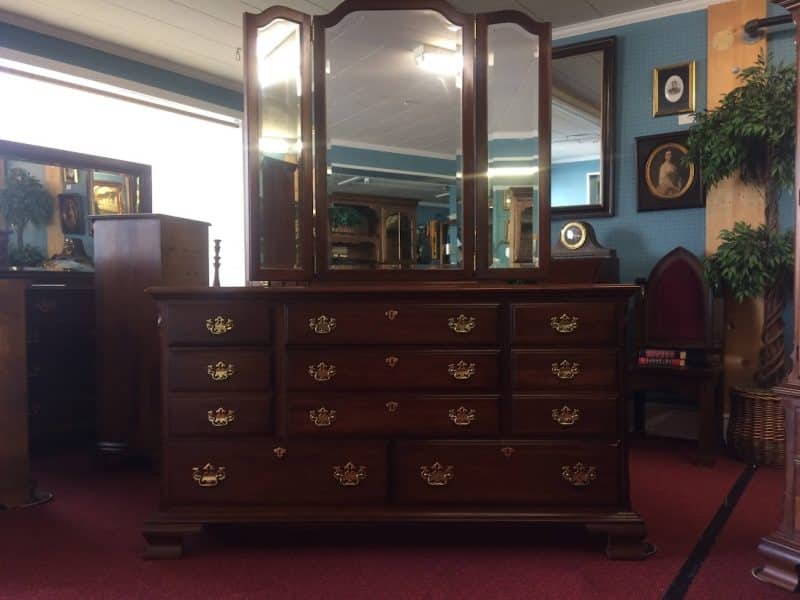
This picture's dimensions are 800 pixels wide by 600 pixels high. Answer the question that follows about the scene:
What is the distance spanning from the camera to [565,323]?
2193mm

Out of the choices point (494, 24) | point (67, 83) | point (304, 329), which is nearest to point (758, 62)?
point (494, 24)

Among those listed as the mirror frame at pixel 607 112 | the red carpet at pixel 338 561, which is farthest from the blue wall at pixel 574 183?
the red carpet at pixel 338 561

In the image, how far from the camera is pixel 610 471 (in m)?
2.20

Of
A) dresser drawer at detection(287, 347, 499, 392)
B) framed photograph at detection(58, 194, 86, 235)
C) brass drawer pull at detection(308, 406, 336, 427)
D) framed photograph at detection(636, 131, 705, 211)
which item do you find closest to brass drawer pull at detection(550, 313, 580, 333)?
dresser drawer at detection(287, 347, 499, 392)

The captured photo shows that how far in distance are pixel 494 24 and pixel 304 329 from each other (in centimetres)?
146

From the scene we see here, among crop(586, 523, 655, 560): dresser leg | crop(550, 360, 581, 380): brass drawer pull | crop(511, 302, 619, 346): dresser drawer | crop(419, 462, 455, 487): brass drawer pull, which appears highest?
crop(511, 302, 619, 346): dresser drawer

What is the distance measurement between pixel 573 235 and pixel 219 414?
8.73ft

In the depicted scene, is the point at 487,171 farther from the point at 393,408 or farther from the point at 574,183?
the point at 574,183

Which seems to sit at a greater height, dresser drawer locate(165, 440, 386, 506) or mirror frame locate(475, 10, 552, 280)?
mirror frame locate(475, 10, 552, 280)

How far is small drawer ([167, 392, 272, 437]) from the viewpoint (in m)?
2.24

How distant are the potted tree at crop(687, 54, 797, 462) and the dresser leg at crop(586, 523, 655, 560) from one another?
155 cm

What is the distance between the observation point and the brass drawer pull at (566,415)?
2201 millimetres

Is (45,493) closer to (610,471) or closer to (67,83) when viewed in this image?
(610,471)

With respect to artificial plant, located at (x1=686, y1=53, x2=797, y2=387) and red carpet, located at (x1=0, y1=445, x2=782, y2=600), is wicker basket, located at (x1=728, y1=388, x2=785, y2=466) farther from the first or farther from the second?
red carpet, located at (x1=0, y1=445, x2=782, y2=600)
